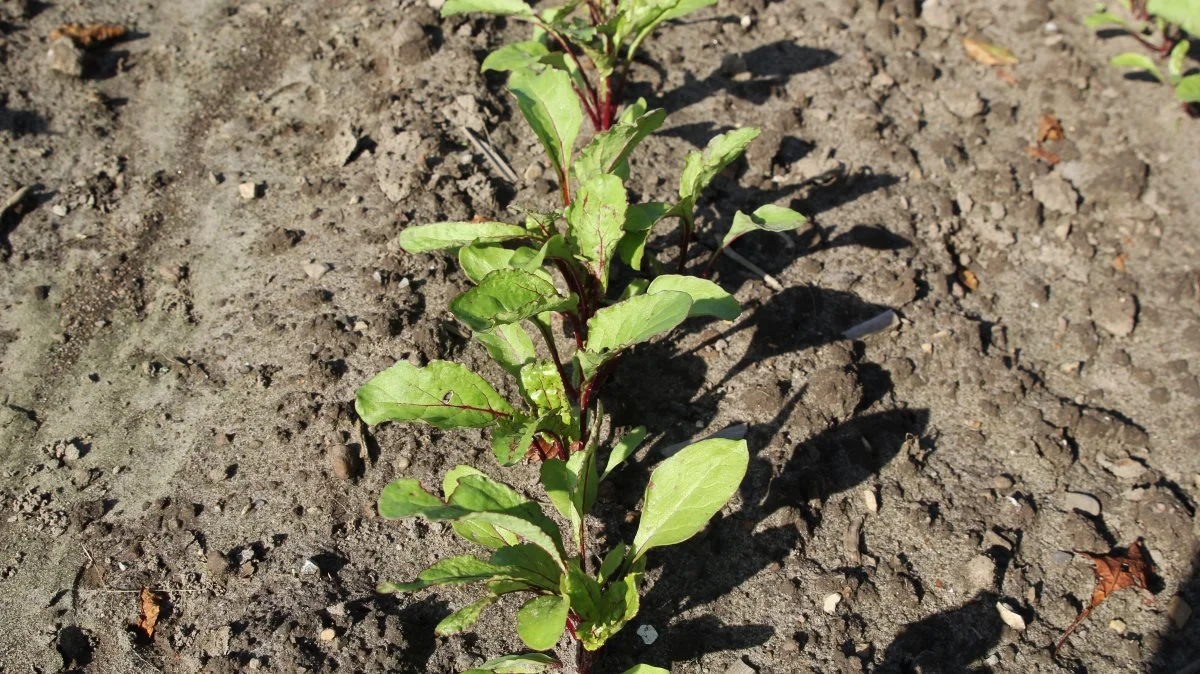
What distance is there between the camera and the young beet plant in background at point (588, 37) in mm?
3303

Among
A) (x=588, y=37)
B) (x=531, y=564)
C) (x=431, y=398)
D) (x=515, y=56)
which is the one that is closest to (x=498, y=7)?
(x=515, y=56)

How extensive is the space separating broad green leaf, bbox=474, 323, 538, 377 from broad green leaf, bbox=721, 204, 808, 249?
71cm

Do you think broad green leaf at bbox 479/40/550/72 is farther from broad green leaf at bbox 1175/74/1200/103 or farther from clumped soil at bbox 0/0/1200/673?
broad green leaf at bbox 1175/74/1200/103

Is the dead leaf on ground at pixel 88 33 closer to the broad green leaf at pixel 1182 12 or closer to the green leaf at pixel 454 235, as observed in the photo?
the green leaf at pixel 454 235

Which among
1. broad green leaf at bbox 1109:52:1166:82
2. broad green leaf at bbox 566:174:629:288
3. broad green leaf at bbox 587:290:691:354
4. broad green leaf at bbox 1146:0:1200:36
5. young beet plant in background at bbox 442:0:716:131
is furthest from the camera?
broad green leaf at bbox 1109:52:1166:82

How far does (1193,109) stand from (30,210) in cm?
452

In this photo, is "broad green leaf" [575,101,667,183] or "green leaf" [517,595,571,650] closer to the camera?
"green leaf" [517,595,571,650]

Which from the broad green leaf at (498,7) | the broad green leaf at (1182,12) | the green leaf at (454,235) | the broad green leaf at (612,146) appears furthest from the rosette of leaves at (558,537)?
the broad green leaf at (1182,12)

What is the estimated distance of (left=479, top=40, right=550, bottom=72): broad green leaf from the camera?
3.34 m

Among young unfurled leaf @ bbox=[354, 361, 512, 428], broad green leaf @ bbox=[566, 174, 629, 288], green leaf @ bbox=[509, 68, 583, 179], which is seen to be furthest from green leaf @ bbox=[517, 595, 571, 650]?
green leaf @ bbox=[509, 68, 583, 179]

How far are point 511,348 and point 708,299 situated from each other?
A: 0.57 metres

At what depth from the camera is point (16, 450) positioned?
8.92 feet

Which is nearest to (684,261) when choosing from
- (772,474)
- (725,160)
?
(725,160)

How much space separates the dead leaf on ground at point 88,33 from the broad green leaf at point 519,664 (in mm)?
2939
